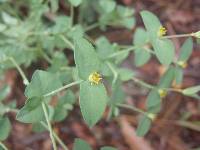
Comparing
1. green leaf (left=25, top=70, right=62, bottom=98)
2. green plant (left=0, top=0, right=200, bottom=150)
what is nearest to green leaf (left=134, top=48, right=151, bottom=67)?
green plant (left=0, top=0, right=200, bottom=150)

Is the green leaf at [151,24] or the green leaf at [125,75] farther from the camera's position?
the green leaf at [125,75]

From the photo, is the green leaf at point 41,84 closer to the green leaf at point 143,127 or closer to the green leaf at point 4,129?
the green leaf at point 4,129

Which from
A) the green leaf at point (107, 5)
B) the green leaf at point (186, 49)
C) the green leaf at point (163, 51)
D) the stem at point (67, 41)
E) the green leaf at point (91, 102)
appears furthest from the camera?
the green leaf at point (107, 5)

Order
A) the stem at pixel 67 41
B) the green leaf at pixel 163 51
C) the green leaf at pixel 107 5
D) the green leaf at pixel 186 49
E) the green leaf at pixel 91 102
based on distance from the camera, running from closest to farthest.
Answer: the green leaf at pixel 91 102 < the green leaf at pixel 163 51 < the green leaf at pixel 186 49 < the stem at pixel 67 41 < the green leaf at pixel 107 5

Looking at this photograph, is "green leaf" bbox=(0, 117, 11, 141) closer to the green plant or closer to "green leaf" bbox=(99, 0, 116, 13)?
the green plant

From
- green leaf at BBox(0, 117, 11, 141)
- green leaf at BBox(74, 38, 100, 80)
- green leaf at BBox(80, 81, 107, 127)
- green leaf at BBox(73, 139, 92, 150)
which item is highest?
green leaf at BBox(74, 38, 100, 80)

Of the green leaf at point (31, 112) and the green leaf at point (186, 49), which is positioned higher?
the green leaf at point (31, 112)

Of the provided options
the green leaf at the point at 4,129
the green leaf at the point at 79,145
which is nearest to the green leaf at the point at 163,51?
the green leaf at the point at 79,145

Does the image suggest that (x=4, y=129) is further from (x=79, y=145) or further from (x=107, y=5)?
(x=107, y=5)
